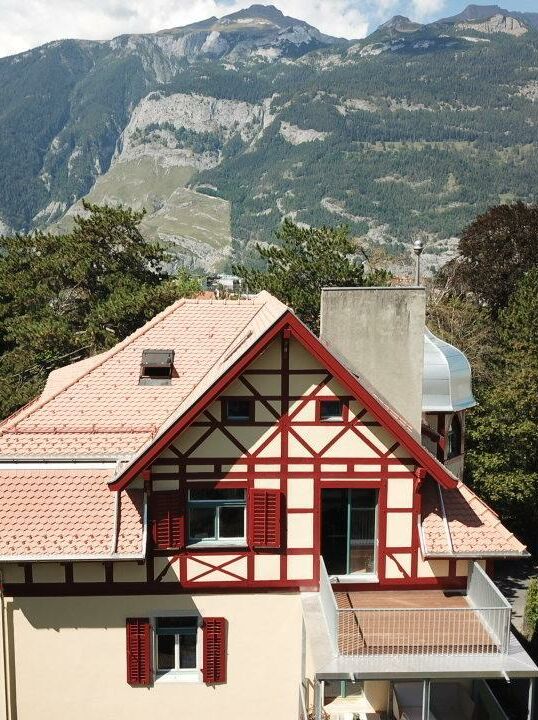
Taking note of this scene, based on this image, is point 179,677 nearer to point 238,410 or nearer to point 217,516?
point 217,516

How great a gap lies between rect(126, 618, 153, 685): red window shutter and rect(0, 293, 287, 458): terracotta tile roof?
3.61m

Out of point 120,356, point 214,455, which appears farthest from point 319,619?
point 120,356

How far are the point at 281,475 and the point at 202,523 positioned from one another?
2011 millimetres

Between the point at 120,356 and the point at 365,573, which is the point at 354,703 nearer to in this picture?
the point at 365,573

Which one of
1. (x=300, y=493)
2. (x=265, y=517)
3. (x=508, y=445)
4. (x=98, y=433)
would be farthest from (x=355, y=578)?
(x=508, y=445)

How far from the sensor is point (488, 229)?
59.8m

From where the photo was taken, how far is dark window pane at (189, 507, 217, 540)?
15617mm

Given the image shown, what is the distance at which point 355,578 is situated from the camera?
15727mm

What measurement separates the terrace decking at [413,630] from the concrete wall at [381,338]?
4.78m

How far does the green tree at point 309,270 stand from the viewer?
42.0m

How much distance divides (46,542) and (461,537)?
27.9ft

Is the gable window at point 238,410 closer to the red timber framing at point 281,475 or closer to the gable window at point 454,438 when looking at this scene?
the red timber framing at point 281,475

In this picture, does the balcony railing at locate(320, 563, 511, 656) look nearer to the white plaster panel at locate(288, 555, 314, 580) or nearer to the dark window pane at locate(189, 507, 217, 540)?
the white plaster panel at locate(288, 555, 314, 580)

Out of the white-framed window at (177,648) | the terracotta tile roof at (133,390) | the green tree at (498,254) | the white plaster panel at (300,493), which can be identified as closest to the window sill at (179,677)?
the white-framed window at (177,648)
